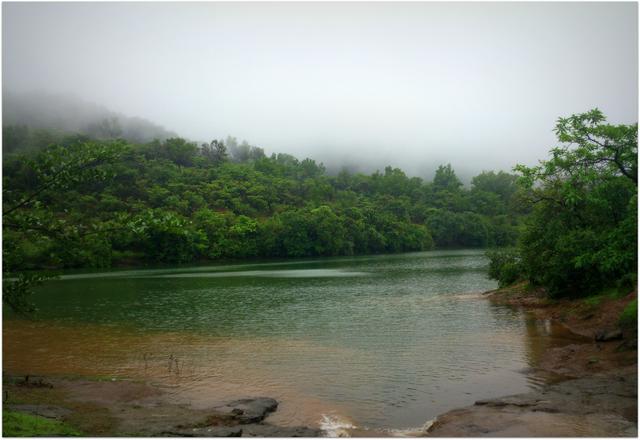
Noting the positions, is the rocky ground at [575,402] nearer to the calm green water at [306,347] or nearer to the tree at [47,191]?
the calm green water at [306,347]

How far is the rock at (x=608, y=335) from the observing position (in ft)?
67.3

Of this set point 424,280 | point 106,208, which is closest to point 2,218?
point 424,280

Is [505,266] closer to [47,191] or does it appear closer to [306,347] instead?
[306,347]

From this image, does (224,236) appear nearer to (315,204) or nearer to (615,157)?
(315,204)

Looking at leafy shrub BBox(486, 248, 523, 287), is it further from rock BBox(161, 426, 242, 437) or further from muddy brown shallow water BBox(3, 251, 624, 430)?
rock BBox(161, 426, 242, 437)

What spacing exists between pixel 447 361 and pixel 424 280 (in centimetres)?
3461

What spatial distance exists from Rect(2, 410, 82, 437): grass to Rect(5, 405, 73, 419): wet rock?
0.91 metres

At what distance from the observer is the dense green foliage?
73.1 feet

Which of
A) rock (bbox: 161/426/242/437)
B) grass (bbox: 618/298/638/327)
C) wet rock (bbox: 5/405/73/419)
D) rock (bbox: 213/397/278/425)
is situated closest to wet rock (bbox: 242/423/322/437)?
rock (bbox: 161/426/242/437)

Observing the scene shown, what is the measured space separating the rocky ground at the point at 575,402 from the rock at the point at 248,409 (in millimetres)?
4814

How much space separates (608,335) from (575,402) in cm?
809

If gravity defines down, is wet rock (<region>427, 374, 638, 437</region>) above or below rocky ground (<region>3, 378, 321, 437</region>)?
below

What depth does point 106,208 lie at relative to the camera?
10400cm

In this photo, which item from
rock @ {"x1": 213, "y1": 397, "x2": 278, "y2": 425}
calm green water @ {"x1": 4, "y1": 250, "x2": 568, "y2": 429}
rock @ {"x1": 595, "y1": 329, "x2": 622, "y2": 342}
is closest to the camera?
rock @ {"x1": 213, "y1": 397, "x2": 278, "y2": 425}
